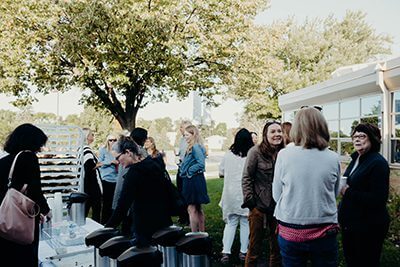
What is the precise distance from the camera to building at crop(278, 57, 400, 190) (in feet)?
35.6

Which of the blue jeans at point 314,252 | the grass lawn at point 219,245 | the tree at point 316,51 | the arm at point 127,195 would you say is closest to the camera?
the blue jeans at point 314,252

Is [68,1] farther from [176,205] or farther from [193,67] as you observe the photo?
[176,205]

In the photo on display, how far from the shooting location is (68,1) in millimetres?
14750

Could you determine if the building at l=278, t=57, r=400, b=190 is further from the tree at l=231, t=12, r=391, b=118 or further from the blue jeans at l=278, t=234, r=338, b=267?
the tree at l=231, t=12, r=391, b=118

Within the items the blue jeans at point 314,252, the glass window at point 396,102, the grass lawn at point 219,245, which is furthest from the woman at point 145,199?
the glass window at point 396,102

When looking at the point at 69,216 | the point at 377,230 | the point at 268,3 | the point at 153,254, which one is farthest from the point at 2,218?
the point at 268,3

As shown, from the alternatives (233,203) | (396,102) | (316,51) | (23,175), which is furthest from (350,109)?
(316,51)

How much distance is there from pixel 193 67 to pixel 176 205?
1490cm

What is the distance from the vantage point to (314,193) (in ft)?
8.81

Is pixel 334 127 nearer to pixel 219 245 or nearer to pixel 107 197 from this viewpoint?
pixel 219 245

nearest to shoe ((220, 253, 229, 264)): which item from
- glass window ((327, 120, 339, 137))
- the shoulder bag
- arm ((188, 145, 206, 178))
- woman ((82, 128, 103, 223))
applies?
arm ((188, 145, 206, 178))

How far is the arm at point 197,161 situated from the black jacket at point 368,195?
2671mm

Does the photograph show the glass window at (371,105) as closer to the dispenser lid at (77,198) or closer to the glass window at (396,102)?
the glass window at (396,102)

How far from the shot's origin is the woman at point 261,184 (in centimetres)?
414
